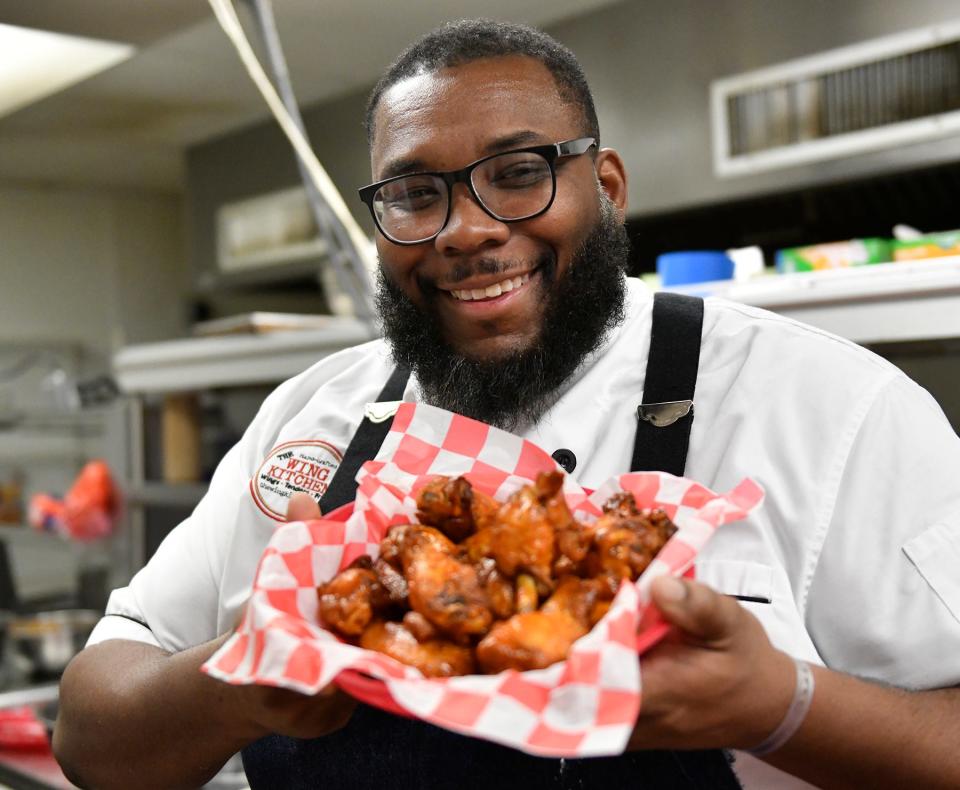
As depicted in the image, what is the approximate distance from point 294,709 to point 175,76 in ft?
13.4

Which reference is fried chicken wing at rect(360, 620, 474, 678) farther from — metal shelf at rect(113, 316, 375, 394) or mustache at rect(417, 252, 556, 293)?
metal shelf at rect(113, 316, 375, 394)

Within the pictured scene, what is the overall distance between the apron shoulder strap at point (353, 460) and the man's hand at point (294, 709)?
0.41 m

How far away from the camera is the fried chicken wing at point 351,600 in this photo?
83 cm

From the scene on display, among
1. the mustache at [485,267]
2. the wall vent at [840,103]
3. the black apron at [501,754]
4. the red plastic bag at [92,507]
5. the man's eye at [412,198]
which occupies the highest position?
the wall vent at [840,103]

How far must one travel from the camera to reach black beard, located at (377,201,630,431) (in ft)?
4.37

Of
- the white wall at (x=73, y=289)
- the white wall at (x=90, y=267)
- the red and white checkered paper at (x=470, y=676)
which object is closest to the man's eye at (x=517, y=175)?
the red and white checkered paper at (x=470, y=676)

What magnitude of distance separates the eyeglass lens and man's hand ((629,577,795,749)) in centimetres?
65

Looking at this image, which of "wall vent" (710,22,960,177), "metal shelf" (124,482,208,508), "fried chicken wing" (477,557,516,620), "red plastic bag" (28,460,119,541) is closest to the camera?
"fried chicken wing" (477,557,516,620)

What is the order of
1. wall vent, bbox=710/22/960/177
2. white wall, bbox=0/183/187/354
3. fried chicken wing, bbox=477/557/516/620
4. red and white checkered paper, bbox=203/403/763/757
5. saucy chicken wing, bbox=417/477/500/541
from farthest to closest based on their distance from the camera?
white wall, bbox=0/183/187/354, wall vent, bbox=710/22/960/177, saucy chicken wing, bbox=417/477/500/541, fried chicken wing, bbox=477/557/516/620, red and white checkered paper, bbox=203/403/763/757

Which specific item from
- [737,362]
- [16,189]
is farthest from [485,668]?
[16,189]

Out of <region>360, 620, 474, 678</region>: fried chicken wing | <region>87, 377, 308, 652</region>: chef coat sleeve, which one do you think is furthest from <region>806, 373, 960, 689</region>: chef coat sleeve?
<region>87, 377, 308, 652</region>: chef coat sleeve

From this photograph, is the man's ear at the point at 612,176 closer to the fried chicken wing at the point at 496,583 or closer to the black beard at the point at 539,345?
the black beard at the point at 539,345

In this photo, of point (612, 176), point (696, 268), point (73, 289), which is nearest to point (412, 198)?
point (612, 176)

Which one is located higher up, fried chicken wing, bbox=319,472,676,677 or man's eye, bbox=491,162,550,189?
man's eye, bbox=491,162,550,189
